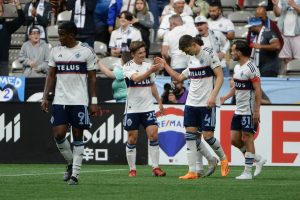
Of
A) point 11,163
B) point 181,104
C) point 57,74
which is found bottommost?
point 11,163

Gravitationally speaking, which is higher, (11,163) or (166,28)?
(166,28)

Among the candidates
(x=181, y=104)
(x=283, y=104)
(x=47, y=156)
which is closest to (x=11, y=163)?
(x=47, y=156)

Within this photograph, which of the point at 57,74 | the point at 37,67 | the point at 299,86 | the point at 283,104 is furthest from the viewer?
the point at 37,67

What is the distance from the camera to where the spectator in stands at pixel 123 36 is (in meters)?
25.5

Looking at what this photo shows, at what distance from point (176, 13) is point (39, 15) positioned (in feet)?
12.6

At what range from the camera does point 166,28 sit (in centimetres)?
2664

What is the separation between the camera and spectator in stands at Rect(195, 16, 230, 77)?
23.6 metres

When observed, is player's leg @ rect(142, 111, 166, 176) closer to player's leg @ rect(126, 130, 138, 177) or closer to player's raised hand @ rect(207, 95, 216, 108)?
player's leg @ rect(126, 130, 138, 177)

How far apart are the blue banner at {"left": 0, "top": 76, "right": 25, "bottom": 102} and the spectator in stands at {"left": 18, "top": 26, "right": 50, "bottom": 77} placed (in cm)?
102

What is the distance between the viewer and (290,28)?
2559cm

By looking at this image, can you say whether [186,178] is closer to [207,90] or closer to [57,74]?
[207,90]

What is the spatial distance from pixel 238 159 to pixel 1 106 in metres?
4.69

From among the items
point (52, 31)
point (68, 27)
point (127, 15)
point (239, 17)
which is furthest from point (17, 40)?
point (68, 27)

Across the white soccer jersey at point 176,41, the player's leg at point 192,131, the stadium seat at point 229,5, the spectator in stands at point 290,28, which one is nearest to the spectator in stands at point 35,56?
the white soccer jersey at point 176,41
